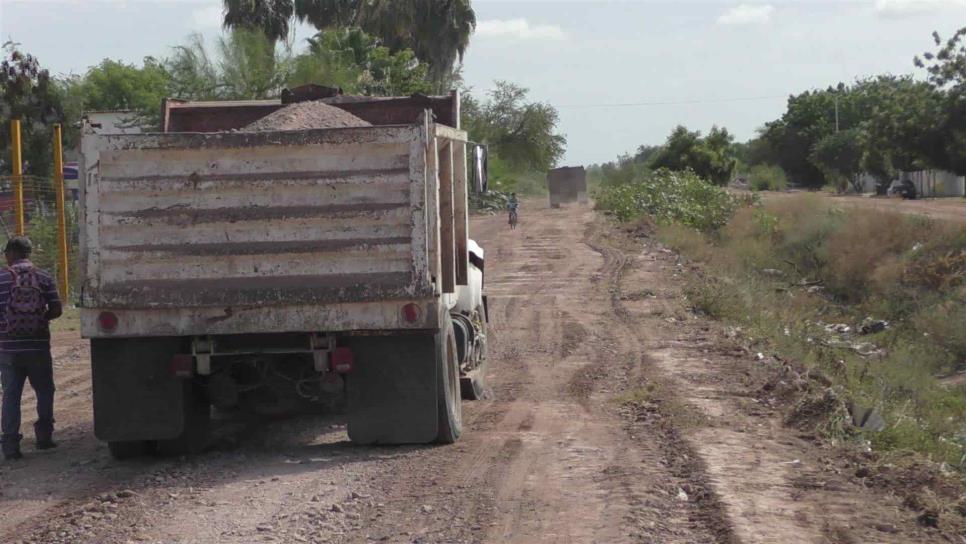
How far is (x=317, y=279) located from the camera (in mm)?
8539

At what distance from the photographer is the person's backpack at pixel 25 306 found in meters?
9.32

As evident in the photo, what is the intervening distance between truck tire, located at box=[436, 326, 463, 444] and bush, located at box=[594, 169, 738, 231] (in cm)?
3108

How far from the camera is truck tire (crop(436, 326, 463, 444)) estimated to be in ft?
29.6

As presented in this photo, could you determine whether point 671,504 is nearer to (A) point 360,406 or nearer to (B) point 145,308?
(A) point 360,406

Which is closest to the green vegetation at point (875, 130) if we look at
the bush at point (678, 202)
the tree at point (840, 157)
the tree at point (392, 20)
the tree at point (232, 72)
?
the tree at point (840, 157)

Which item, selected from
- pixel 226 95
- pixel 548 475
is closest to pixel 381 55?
pixel 226 95

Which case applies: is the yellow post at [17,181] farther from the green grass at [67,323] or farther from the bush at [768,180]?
the bush at [768,180]

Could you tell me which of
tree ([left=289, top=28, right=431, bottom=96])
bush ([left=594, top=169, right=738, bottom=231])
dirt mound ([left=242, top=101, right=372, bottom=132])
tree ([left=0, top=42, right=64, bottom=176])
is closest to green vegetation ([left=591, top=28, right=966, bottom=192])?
bush ([left=594, top=169, right=738, bottom=231])

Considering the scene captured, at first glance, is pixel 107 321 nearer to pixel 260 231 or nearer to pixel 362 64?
pixel 260 231

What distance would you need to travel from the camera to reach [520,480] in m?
8.02

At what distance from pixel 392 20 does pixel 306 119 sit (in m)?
39.5

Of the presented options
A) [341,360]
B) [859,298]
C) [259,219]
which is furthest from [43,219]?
[859,298]

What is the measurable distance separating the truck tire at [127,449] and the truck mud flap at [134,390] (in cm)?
19

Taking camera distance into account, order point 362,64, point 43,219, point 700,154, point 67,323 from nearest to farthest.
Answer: point 67,323
point 43,219
point 362,64
point 700,154
